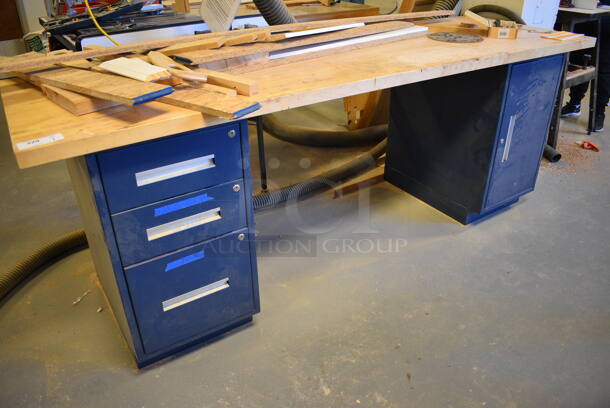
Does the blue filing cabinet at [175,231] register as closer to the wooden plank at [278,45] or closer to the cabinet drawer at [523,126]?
the wooden plank at [278,45]

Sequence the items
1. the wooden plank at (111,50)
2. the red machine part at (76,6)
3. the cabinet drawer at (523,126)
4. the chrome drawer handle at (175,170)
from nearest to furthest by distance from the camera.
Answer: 1. the chrome drawer handle at (175,170)
2. the wooden plank at (111,50)
3. the cabinet drawer at (523,126)
4. the red machine part at (76,6)

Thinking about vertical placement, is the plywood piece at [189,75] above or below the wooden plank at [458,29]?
above

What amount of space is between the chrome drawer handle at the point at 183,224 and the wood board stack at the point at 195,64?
0.32 metres

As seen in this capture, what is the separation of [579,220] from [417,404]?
1386 mm

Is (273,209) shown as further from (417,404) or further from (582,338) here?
(582,338)

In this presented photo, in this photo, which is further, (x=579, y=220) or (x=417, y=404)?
(x=579, y=220)

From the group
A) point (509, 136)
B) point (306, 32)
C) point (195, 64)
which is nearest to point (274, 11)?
point (306, 32)

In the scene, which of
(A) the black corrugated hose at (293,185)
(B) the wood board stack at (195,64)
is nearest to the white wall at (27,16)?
(A) the black corrugated hose at (293,185)

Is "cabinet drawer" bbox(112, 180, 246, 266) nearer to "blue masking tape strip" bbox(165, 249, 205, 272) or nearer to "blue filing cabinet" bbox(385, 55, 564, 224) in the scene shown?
"blue masking tape strip" bbox(165, 249, 205, 272)

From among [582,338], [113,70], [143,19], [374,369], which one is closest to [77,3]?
[143,19]

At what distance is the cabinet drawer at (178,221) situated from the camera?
1188mm

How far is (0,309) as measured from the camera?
5.52ft

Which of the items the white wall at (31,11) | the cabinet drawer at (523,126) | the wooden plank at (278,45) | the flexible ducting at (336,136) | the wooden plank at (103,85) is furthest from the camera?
the white wall at (31,11)

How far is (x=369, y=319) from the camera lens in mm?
1624
